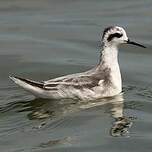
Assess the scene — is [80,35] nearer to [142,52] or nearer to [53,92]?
[142,52]

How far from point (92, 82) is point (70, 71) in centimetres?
206

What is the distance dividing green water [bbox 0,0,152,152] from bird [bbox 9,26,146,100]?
0.18 meters

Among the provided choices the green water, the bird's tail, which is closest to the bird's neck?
the green water

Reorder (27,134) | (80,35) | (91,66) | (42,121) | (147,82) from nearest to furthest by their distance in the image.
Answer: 1. (27,134)
2. (42,121)
3. (147,82)
4. (91,66)
5. (80,35)

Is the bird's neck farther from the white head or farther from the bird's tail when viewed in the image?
the bird's tail

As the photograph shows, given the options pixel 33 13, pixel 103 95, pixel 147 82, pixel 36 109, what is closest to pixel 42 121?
pixel 36 109

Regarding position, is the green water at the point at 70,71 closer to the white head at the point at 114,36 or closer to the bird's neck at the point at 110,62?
the bird's neck at the point at 110,62

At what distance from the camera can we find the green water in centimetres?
1331

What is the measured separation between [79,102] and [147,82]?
6.35 ft

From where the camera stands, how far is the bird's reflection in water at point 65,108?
14.6 m

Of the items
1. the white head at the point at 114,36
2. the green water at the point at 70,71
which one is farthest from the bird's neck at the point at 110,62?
the green water at the point at 70,71

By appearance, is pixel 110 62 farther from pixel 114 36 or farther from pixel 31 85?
pixel 31 85

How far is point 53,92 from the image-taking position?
1530 cm

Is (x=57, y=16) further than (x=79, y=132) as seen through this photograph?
Yes
